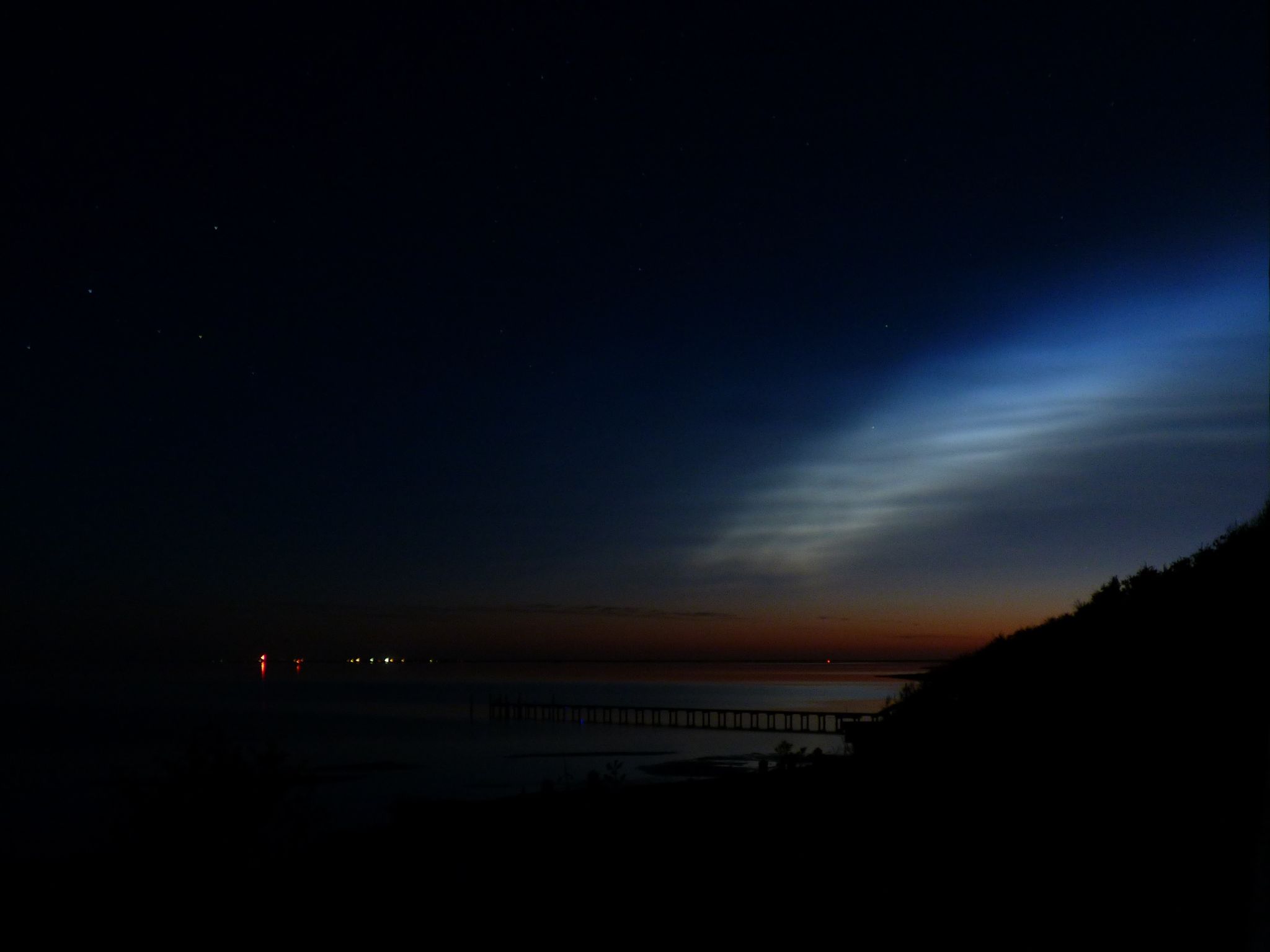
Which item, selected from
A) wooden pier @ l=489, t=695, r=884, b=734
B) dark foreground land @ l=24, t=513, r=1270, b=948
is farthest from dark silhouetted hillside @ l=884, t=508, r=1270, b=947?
wooden pier @ l=489, t=695, r=884, b=734

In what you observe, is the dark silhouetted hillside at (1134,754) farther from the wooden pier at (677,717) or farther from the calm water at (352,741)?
the wooden pier at (677,717)

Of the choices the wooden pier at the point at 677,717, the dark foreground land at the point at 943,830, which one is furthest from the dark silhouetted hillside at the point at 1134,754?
the wooden pier at the point at 677,717

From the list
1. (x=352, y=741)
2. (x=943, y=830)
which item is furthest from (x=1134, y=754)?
(x=352, y=741)

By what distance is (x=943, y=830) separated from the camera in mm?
9609

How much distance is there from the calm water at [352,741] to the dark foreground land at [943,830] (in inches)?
89.2

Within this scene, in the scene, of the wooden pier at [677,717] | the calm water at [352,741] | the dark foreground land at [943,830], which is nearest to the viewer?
the dark foreground land at [943,830]

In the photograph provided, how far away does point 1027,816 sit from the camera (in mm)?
9422

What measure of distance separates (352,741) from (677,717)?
2521 centimetres

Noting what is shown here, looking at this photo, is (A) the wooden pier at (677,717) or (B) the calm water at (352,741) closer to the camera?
(B) the calm water at (352,741)

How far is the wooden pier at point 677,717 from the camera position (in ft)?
219

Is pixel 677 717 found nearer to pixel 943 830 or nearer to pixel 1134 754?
pixel 1134 754

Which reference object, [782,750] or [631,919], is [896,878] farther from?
[782,750]

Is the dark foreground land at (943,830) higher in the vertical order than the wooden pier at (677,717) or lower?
higher

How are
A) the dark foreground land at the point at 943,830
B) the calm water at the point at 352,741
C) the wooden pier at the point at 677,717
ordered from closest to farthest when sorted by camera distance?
1. the dark foreground land at the point at 943,830
2. the calm water at the point at 352,741
3. the wooden pier at the point at 677,717
